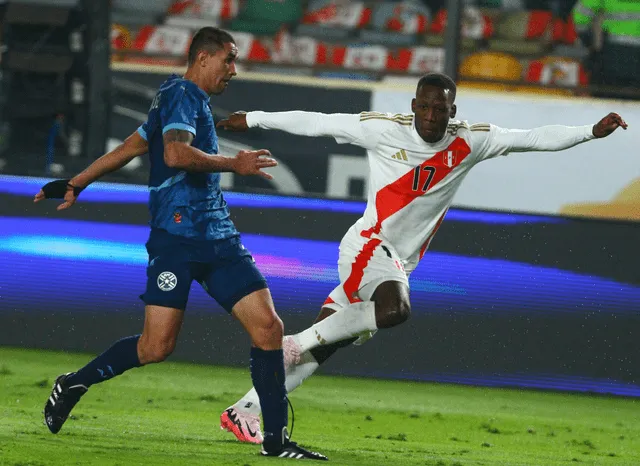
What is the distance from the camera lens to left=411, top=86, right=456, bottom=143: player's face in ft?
17.8

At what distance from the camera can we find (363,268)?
18.4 feet

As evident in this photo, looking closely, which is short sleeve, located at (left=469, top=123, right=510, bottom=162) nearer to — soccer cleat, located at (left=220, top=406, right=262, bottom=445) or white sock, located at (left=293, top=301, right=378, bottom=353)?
white sock, located at (left=293, top=301, right=378, bottom=353)

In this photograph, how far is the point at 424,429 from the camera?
6363mm

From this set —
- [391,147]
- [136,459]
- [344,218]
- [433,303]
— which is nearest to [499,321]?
[433,303]

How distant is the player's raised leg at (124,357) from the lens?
5.00m

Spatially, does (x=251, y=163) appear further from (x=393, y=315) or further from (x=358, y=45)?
(x=358, y=45)

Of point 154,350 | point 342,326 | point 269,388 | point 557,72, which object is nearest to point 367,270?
point 342,326

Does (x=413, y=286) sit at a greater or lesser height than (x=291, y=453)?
greater

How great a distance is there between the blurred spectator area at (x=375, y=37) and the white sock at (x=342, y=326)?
4.17 meters

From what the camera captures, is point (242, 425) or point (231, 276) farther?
point (242, 425)

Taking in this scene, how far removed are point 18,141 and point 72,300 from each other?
1.61 meters

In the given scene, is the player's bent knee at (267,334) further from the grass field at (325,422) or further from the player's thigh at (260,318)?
the grass field at (325,422)

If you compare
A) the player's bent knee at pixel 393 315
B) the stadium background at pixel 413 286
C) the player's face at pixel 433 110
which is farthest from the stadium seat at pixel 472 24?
the player's bent knee at pixel 393 315

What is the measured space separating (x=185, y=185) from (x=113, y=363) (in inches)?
33.4
